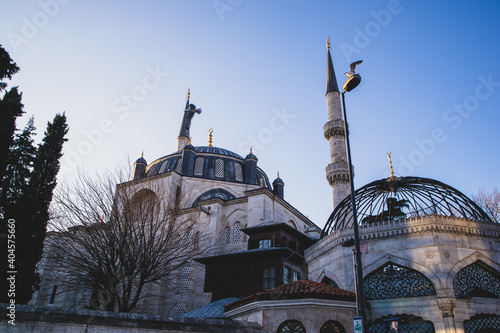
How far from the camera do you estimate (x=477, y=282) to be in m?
11.4

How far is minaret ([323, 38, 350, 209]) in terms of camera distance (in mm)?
23094

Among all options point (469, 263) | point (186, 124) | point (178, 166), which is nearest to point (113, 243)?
point (469, 263)

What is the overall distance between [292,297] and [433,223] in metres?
5.21

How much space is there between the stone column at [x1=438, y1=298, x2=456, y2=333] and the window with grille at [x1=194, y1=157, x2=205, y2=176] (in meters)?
23.9

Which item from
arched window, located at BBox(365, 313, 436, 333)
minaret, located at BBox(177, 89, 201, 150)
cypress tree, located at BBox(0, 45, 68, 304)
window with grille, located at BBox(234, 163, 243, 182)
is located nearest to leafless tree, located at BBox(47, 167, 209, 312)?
cypress tree, located at BBox(0, 45, 68, 304)

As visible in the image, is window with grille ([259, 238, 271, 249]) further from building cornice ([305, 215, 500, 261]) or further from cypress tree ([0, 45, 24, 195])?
cypress tree ([0, 45, 24, 195])

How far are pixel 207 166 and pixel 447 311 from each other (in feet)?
80.2

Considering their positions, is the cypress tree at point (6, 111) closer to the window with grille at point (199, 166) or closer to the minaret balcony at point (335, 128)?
the minaret balcony at point (335, 128)

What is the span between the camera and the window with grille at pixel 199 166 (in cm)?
3225

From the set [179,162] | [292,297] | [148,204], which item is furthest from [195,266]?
[292,297]

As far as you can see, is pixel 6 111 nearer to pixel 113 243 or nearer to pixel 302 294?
pixel 113 243

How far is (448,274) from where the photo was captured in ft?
36.2

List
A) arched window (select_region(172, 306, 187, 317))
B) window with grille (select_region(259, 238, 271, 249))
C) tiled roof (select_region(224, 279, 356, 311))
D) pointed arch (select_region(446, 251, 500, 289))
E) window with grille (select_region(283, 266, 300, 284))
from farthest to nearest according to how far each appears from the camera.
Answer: arched window (select_region(172, 306, 187, 317)), window with grille (select_region(259, 238, 271, 249)), window with grille (select_region(283, 266, 300, 284)), pointed arch (select_region(446, 251, 500, 289)), tiled roof (select_region(224, 279, 356, 311))

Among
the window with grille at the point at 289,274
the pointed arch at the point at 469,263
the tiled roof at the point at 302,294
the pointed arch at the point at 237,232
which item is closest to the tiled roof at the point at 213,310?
the window with grille at the point at 289,274
